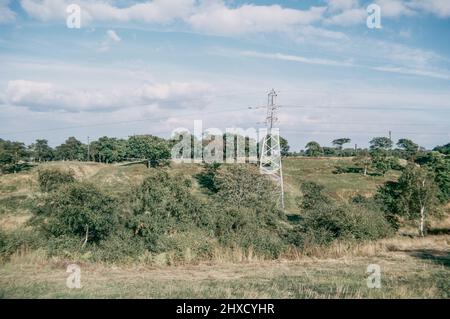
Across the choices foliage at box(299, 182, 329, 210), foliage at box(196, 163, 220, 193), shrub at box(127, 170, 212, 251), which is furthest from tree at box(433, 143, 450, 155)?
shrub at box(127, 170, 212, 251)

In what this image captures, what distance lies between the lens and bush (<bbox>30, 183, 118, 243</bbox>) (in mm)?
16734

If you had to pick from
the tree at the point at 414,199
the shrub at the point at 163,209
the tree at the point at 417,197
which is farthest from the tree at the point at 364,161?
the shrub at the point at 163,209

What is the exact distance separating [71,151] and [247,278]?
116751 mm

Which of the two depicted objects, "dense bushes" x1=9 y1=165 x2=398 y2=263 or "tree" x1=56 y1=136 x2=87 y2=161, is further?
"tree" x1=56 y1=136 x2=87 y2=161

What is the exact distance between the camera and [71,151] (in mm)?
117438

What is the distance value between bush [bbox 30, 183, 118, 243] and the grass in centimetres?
182

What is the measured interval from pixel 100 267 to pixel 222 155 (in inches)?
2352

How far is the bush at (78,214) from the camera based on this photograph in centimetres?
1673

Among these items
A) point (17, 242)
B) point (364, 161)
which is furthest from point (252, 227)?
point (364, 161)

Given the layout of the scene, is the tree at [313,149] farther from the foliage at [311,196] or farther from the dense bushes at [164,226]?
the dense bushes at [164,226]

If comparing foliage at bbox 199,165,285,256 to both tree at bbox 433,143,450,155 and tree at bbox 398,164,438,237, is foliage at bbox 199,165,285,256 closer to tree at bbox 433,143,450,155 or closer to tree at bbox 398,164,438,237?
tree at bbox 398,164,438,237

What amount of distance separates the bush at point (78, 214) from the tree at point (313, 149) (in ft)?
405
